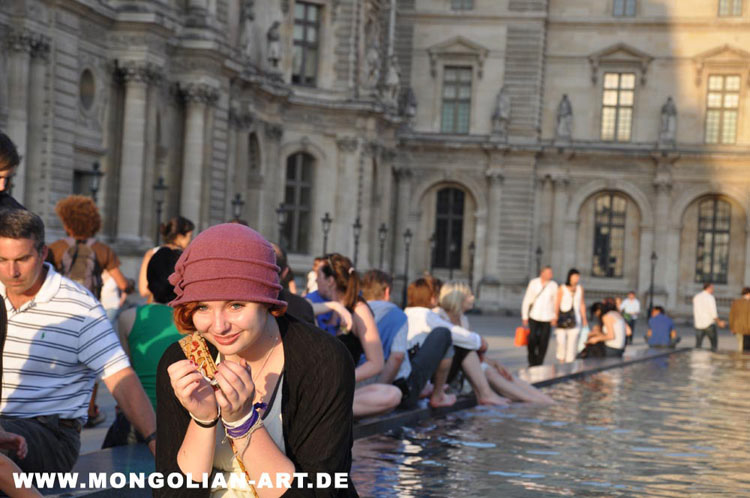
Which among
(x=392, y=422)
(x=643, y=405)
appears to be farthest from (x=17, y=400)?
(x=643, y=405)

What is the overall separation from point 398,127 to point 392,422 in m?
37.6

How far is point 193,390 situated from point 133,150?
25977mm

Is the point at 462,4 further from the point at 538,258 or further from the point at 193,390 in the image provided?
the point at 193,390

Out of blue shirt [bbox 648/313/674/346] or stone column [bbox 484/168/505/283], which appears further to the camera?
stone column [bbox 484/168/505/283]

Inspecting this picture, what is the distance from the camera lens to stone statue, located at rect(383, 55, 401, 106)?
150 ft

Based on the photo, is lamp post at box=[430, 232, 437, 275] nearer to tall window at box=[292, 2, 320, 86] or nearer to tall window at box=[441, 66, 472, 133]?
tall window at box=[441, 66, 472, 133]

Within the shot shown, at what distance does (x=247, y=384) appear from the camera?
348 cm

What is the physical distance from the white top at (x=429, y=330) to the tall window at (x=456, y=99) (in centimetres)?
4044

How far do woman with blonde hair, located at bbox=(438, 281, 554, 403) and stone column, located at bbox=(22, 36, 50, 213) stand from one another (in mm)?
14066

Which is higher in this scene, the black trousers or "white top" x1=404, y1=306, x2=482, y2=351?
"white top" x1=404, y1=306, x2=482, y2=351

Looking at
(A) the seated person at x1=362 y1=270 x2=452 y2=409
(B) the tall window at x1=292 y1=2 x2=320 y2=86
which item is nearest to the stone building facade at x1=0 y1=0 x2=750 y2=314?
(B) the tall window at x1=292 y1=2 x2=320 y2=86

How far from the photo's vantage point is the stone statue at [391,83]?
A: 45.7 m

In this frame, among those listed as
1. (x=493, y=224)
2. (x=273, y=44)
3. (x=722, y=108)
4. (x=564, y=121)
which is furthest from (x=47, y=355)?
(x=722, y=108)

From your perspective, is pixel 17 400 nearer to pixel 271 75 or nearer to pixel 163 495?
pixel 163 495
